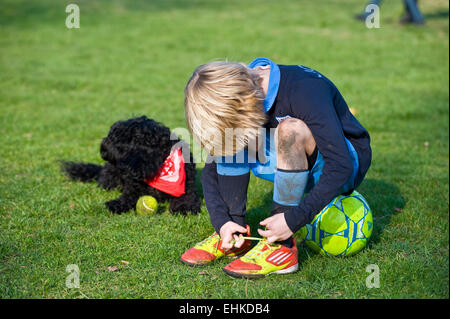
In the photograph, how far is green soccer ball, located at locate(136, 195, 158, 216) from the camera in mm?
3763

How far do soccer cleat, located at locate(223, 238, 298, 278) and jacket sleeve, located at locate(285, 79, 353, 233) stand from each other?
0.97 ft

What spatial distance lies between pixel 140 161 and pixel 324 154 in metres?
1.78

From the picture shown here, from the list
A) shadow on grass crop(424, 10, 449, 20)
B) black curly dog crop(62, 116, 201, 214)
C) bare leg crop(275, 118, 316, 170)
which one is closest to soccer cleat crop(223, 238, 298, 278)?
bare leg crop(275, 118, 316, 170)

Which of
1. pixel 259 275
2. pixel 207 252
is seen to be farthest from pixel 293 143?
pixel 207 252

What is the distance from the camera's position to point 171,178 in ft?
12.8

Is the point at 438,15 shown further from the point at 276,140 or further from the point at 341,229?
the point at 276,140

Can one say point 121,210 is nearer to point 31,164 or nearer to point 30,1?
point 31,164

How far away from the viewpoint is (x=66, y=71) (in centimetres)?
938

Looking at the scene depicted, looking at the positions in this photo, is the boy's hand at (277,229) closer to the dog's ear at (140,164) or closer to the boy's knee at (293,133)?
the boy's knee at (293,133)

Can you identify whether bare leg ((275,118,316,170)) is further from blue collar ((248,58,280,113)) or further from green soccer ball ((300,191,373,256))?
green soccer ball ((300,191,373,256))

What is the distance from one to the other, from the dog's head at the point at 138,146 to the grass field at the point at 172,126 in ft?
1.28

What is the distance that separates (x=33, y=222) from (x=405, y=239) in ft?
8.99

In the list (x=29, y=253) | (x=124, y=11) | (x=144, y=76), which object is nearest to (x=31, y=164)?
(x=29, y=253)

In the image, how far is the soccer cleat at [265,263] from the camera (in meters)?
2.81
